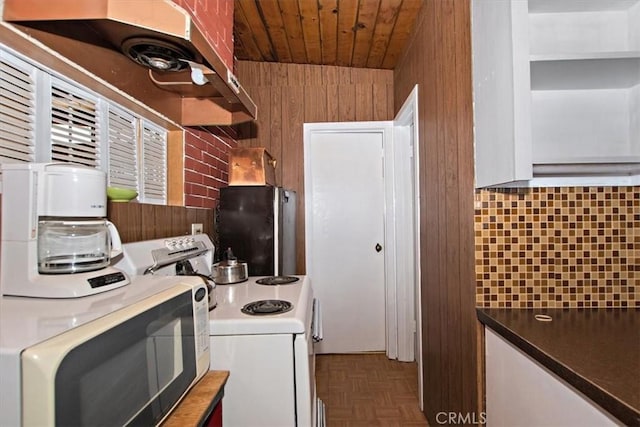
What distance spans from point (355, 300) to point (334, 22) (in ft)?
7.46

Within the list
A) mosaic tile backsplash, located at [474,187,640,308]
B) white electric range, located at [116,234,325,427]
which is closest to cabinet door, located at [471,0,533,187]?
mosaic tile backsplash, located at [474,187,640,308]

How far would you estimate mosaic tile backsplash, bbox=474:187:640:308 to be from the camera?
128 cm

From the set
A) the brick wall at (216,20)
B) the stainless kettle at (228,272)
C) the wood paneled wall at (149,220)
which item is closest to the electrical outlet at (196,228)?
the wood paneled wall at (149,220)

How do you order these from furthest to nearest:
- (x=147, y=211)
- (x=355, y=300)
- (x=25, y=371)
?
(x=355, y=300) < (x=147, y=211) < (x=25, y=371)

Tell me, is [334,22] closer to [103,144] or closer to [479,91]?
[479,91]

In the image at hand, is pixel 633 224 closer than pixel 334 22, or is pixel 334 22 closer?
pixel 633 224

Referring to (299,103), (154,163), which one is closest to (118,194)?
(154,163)

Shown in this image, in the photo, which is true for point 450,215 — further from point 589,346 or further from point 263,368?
point 263,368

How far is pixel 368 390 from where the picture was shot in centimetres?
247

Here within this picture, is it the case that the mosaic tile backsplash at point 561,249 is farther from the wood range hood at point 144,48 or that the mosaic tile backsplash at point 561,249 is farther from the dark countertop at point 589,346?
the wood range hood at point 144,48

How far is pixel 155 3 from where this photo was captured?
95 centimetres

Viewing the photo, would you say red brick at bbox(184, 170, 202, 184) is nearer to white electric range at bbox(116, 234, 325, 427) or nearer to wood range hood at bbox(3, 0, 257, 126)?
wood range hood at bbox(3, 0, 257, 126)

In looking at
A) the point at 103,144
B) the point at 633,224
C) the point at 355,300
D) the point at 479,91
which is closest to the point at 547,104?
the point at 479,91

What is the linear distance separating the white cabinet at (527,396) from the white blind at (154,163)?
1758mm
